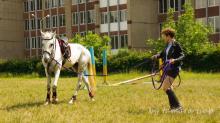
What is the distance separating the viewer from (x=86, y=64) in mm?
19000

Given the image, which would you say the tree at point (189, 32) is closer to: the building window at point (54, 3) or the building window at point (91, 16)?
the building window at point (91, 16)

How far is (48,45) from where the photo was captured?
16.7 metres

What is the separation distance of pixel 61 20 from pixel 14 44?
12759 mm

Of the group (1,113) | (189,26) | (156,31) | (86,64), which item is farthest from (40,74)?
(1,113)

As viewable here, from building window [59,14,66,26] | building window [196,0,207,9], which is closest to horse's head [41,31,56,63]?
building window [196,0,207,9]

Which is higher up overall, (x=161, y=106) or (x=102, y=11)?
(x=102, y=11)

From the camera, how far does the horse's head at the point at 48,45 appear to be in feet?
54.5

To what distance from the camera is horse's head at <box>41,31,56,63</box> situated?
654 inches

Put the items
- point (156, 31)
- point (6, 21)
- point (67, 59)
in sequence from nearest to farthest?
1. point (67, 59)
2. point (156, 31)
3. point (6, 21)

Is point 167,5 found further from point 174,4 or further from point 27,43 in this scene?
point 27,43

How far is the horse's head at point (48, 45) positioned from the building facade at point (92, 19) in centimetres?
5331

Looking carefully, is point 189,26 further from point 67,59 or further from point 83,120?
point 83,120

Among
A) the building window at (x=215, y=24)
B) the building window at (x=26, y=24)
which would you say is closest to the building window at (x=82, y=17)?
the building window at (x=26, y=24)

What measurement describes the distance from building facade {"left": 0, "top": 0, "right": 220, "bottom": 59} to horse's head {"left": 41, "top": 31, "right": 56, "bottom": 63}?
53.3 meters
